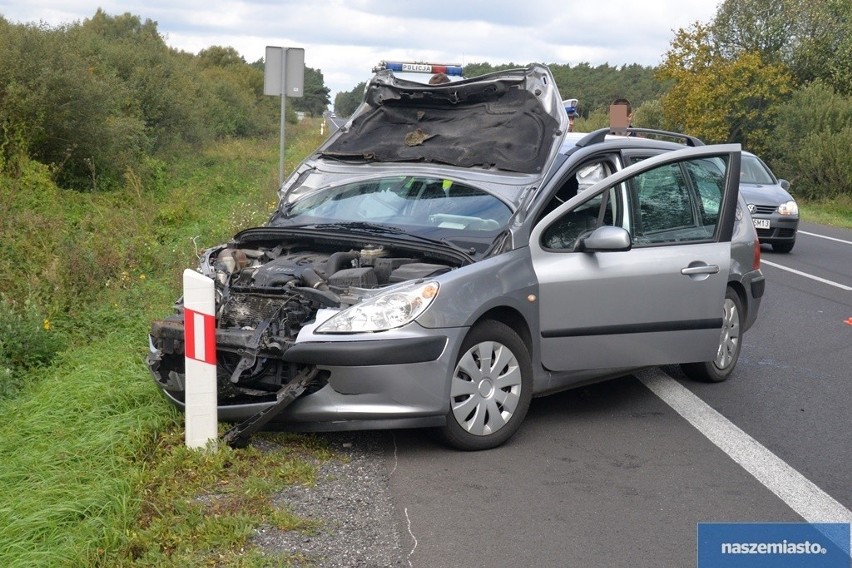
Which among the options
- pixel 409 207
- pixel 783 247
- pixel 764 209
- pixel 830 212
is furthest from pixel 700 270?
pixel 830 212

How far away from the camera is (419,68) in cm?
899

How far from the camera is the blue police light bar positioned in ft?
27.7

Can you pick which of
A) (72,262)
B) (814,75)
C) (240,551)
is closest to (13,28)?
(72,262)

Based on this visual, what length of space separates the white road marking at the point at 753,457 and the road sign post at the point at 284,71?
9978mm

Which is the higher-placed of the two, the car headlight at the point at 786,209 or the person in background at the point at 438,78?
the person in background at the point at 438,78

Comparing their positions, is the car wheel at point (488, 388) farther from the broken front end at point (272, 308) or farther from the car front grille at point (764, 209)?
the car front grille at point (764, 209)

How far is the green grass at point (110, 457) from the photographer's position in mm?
4402

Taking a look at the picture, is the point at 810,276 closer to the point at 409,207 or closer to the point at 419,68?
the point at 419,68

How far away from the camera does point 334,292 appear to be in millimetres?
5879

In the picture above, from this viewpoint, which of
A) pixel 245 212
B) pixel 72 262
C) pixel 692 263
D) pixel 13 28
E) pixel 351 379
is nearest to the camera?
pixel 351 379

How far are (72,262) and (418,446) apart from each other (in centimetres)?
703

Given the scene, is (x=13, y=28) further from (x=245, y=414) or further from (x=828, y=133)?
(x=828, y=133)

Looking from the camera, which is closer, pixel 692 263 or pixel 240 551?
pixel 240 551
